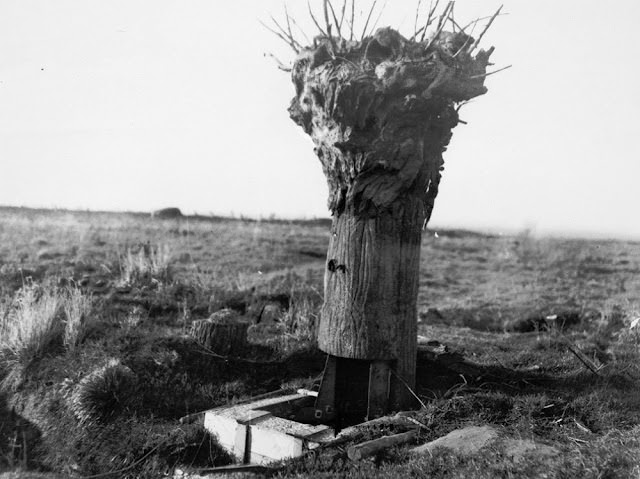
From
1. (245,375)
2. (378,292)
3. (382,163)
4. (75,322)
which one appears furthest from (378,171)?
(75,322)

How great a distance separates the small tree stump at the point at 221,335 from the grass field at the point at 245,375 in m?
0.14

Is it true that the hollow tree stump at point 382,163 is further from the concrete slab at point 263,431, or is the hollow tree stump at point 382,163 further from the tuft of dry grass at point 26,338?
the tuft of dry grass at point 26,338

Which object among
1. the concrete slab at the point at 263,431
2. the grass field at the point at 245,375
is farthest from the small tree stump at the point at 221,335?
the concrete slab at the point at 263,431

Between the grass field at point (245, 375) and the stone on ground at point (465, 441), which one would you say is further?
the grass field at point (245, 375)

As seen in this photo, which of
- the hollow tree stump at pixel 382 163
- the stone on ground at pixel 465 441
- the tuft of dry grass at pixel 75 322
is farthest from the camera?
the tuft of dry grass at pixel 75 322

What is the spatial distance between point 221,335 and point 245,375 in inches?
23.9

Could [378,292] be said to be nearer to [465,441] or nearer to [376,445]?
[376,445]

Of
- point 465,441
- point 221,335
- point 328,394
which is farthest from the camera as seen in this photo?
point 221,335

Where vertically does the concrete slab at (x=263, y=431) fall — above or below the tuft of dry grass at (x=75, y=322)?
below

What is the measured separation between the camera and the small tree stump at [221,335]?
27.0ft

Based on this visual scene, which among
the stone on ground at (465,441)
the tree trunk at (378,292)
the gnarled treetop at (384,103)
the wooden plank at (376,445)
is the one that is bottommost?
the wooden plank at (376,445)

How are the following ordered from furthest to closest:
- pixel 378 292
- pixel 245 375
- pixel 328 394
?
1. pixel 245 375
2. pixel 328 394
3. pixel 378 292

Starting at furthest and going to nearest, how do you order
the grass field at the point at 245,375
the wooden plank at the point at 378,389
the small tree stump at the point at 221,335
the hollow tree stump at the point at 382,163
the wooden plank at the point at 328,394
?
the small tree stump at the point at 221,335 < the wooden plank at the point at 328,394 < the wooden plank at the point at 378,389 < the hollow tree stump at the point at 382,163 < the grass field at the point at 245,375

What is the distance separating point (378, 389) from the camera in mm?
6273
